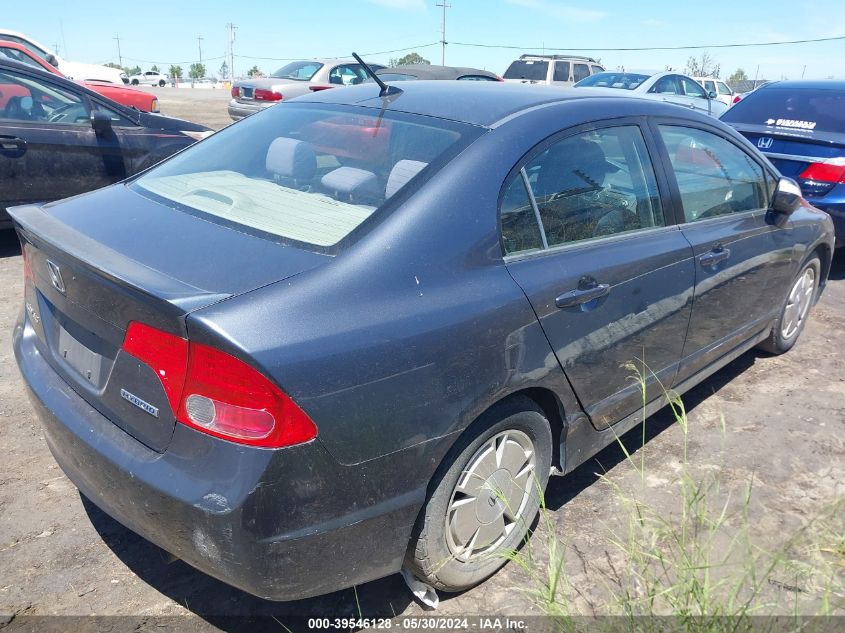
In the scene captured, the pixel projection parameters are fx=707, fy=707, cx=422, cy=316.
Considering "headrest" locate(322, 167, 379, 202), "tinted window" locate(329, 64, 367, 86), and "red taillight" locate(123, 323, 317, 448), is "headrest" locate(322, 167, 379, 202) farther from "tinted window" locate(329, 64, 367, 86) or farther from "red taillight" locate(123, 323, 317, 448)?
→ "tinted window" locate(329, 64, 367, 86)

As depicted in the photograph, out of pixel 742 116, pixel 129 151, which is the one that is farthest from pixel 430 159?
pixel 742 116

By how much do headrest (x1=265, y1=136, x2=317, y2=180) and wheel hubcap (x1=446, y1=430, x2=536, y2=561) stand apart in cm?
126

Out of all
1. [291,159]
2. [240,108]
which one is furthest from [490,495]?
[240,108]

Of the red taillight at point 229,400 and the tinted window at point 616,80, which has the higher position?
the tinted window at point 616,80

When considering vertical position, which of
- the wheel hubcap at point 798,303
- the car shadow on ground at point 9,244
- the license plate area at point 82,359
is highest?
the license plate area at point 82,359

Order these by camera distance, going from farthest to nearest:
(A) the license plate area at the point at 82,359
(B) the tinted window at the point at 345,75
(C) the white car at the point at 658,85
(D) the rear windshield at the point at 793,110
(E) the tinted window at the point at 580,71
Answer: (E) the tinted window at the point at 580,71, (B) the tinted window at the point at 345,75, (C) the white car at the point at 658,85, (D) the rear windshield at the point at 793,110, (A) the license plate area at the point at 82,359

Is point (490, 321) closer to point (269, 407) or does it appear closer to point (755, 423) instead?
point (269, 407)

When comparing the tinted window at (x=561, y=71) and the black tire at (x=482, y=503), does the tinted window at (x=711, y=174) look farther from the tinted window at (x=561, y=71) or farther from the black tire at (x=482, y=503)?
the tinted window at (x=561, y=71)

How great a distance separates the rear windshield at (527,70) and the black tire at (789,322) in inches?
604

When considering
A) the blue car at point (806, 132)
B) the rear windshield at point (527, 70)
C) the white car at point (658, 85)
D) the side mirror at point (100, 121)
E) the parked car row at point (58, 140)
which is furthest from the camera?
the rear windshield at point (527, 70)

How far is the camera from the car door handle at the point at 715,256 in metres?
3.28

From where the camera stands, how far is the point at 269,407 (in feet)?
5.99

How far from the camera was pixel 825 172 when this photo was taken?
6.12 m

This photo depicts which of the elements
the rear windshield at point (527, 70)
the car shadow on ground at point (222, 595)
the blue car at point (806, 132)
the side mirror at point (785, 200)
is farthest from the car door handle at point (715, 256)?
the rear windshield at point (527, 70)
